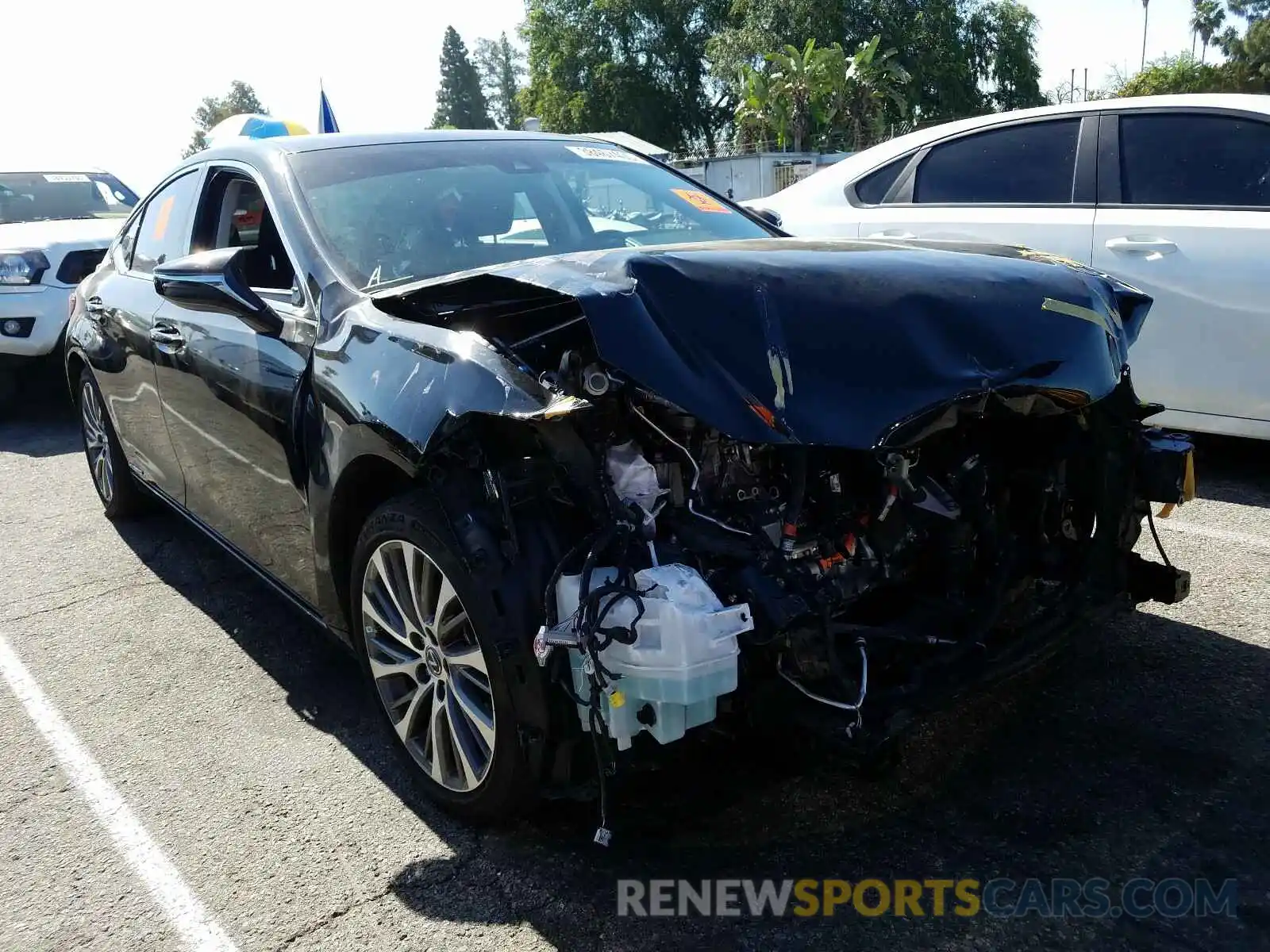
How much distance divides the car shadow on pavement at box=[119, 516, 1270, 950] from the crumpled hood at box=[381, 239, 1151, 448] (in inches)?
30.3

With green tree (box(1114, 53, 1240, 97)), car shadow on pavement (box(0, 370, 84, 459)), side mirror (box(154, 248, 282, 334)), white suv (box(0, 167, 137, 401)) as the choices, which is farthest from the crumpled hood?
green tree (box(1114, 53, 1240, 97))

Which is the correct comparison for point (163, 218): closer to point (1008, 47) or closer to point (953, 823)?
point (953, 823)

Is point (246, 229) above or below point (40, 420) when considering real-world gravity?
above

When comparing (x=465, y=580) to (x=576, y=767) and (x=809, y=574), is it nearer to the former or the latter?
(x=576, y=767)

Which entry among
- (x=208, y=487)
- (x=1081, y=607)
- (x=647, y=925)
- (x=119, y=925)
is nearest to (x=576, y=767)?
(x=647, y=925)

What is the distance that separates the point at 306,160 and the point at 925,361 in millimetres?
2142

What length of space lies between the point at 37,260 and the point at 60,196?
1.91 metres

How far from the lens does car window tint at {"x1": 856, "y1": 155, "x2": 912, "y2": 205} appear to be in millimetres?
5512

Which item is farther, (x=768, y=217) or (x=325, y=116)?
(x=325, y=116)

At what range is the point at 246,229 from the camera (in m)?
3.52

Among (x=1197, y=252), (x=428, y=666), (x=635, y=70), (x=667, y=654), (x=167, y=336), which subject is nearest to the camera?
(x=667, y=654)

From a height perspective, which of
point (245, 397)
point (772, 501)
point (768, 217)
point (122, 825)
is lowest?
point (122, 825)

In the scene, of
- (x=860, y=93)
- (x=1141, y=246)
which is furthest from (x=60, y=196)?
(x=860, y=93)

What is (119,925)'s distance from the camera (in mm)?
2393
